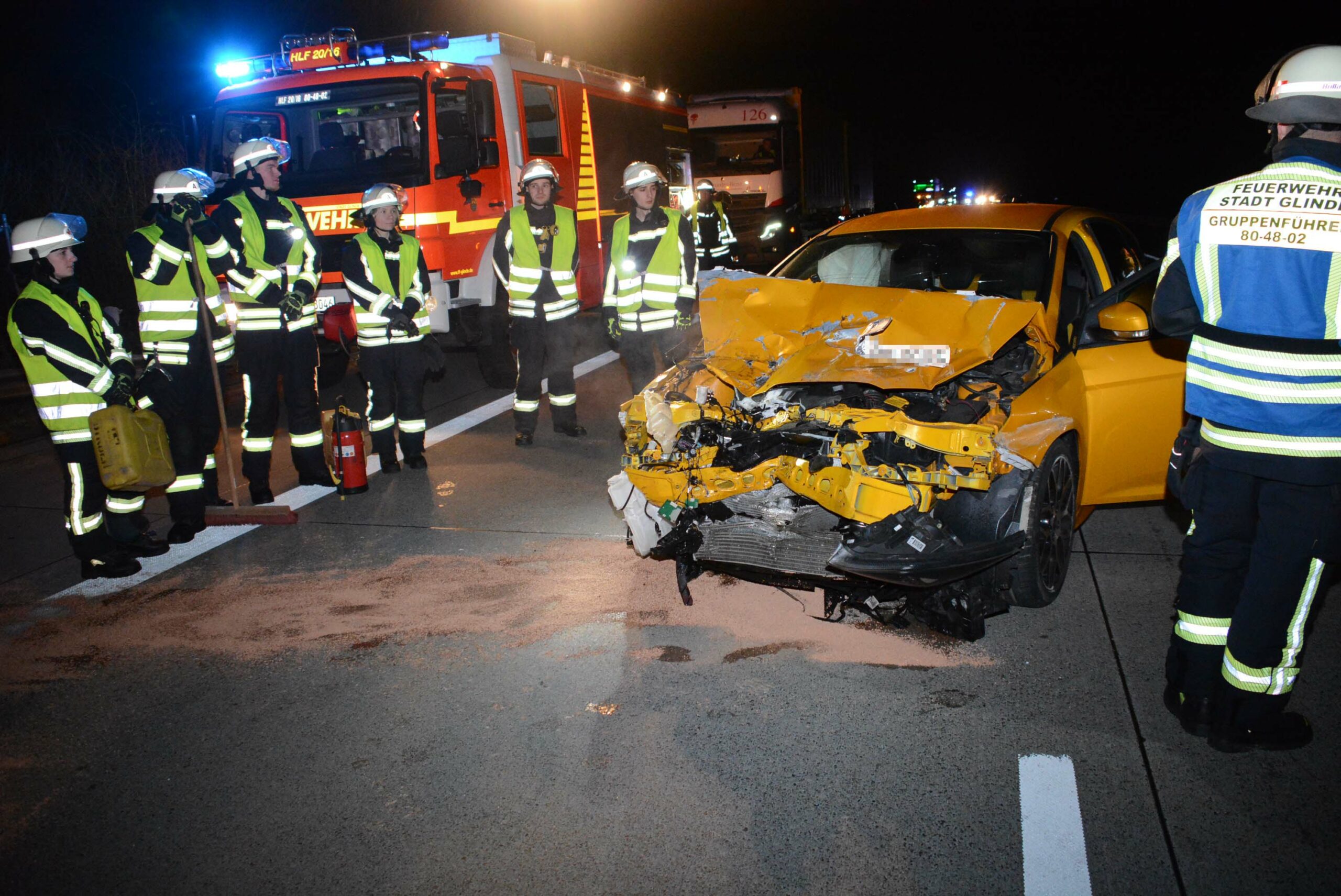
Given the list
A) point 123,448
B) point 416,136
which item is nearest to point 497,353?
point 416,136

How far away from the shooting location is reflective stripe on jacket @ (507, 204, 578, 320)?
283 inches

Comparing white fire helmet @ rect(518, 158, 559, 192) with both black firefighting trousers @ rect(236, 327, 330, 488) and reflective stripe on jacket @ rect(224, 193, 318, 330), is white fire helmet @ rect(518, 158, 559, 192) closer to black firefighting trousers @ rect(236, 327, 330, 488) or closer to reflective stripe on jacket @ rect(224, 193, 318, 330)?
reflective stripe on jacket @ rect(224, 193, 318, 330)

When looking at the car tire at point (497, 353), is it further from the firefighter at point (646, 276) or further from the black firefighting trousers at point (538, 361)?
the firefighter at point (646, 276)

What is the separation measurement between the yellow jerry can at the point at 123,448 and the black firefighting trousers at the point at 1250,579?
4.91 m

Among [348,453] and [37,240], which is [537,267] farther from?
[37,240]

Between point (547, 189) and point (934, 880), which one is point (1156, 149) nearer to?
point (547, 189)

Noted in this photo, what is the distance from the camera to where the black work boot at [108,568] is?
17.4 feet

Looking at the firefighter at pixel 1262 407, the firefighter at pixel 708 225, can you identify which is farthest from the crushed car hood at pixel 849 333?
the firefighter at pixel 708 225

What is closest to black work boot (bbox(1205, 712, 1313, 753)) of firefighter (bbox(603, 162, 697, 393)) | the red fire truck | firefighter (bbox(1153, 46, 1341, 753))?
firefighter (bbox(1153, 46, 1341, 753))

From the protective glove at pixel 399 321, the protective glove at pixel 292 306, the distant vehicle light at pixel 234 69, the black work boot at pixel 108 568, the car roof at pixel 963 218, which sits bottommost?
the black work boot at pixel 108 568

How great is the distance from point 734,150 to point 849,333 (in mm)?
16629

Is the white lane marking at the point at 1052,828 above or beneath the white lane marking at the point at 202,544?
beneath

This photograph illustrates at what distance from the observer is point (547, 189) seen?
7.24m

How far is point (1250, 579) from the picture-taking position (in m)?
3.22
